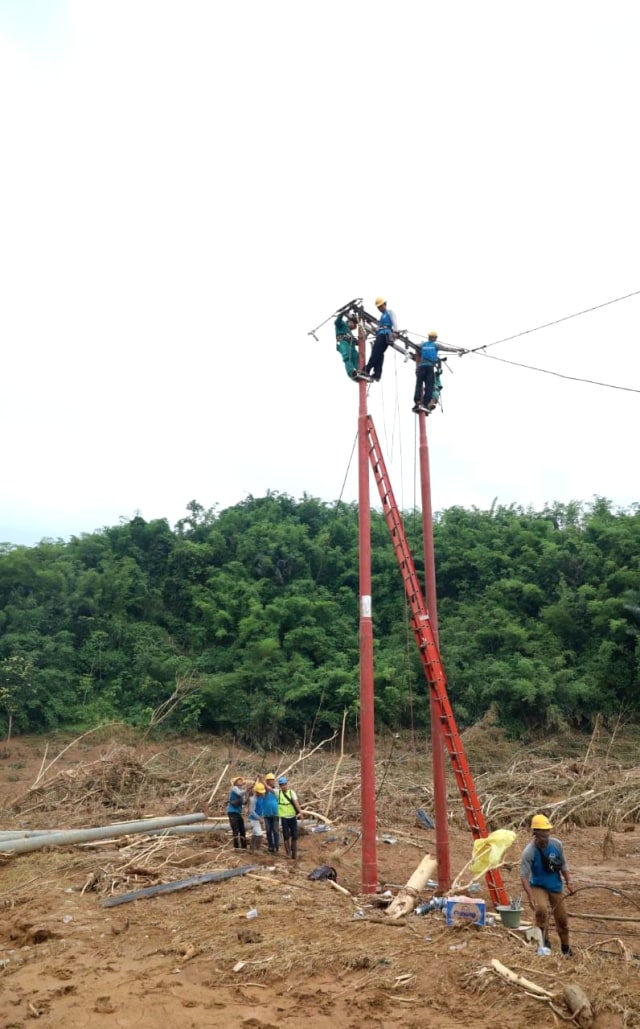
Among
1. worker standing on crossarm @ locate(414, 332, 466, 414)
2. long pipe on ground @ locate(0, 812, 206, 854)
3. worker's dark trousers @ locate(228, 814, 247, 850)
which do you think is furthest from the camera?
worker's dark trousers @ locate(228, 814, 247, 850)

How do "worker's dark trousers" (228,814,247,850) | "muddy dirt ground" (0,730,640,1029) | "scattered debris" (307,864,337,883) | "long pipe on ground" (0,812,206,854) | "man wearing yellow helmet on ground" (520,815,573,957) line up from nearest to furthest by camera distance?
"muddy dirt ground" (0,730,640,1029) → "man wearing yellow helmet on ground" (520,815,573,957) → "scattered debris" (307,864,337,883) → "long pipe on ground" (0,812,206,854) → "worker's dark trousers" (228,814,247,850)

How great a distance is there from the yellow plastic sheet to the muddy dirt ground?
594mm

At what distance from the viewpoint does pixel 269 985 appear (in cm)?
595

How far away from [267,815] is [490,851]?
4903 mm

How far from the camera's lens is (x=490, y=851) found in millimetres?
7219

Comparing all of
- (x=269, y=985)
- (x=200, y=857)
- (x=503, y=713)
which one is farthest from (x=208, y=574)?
(x=269, y=985)

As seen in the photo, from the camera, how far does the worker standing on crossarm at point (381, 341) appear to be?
9.41 metres

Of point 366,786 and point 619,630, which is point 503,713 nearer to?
point 619,630

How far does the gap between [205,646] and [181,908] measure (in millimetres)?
23104

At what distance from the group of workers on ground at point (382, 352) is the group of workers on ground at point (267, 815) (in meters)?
5.97

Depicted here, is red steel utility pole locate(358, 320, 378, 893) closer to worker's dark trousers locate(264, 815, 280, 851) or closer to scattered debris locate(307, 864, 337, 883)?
scattered debris locate(307, 864, 337, 883)

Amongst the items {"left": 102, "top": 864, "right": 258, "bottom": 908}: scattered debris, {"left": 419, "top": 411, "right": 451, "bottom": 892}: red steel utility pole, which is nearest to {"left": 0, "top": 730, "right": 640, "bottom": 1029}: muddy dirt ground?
{"left": 102, "top": 864, "right": 258, "bottom": 908}: scattered debris

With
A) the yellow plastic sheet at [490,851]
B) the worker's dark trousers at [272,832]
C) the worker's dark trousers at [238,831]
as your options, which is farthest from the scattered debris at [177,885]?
the yellow plastic sheet at [490,851]

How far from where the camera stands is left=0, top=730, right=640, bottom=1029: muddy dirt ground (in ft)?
17.6
